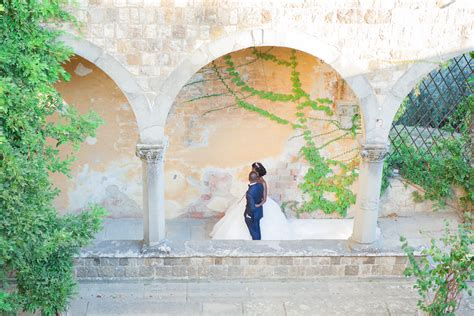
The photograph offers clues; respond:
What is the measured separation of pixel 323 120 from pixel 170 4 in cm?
355

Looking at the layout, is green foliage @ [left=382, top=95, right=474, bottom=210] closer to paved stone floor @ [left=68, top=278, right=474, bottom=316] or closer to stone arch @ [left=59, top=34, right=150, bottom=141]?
paved stone floor @ [left=68, top=278, right=474, bottom=316]

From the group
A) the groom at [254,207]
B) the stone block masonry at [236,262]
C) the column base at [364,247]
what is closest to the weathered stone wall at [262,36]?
the stone block masonry at [236,262]

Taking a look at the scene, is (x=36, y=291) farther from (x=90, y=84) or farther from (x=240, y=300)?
(x=90, y=84)

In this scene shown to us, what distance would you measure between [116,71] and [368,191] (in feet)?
11.6

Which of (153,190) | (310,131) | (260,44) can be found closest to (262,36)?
(260,44)

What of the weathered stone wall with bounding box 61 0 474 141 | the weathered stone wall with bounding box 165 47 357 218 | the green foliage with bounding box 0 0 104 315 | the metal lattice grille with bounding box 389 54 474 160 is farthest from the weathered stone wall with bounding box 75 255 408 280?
the metal lattice grille with bounding box 389 54 474 160

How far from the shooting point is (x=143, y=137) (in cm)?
762

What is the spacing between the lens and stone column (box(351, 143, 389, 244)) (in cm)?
790

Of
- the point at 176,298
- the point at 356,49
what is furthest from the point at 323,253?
the point at 356,49

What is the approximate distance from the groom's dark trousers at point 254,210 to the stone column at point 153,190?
4.75 feet

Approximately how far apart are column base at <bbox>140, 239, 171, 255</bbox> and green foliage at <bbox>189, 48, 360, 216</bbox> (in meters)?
2.59

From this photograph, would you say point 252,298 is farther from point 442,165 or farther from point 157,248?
point 442,165

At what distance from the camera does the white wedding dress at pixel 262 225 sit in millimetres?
9156

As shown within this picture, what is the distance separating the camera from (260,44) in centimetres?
720
